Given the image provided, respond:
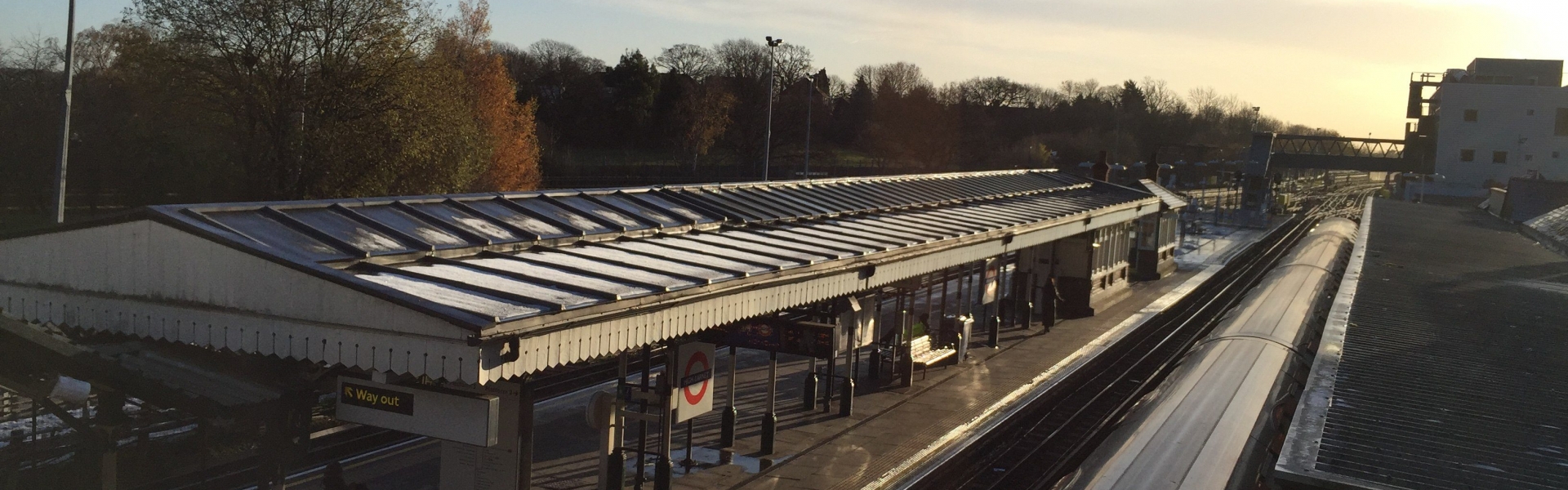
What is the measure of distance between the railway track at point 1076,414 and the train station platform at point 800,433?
607 mm

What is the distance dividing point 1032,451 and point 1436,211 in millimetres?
45067

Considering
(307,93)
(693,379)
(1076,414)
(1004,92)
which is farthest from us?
(1004,92)

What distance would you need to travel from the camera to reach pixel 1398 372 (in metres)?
12.6

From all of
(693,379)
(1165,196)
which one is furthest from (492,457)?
(1165,196)

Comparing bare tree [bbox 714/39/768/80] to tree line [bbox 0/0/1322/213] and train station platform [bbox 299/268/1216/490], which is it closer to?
tree line [bbox 0/0/1322/213]

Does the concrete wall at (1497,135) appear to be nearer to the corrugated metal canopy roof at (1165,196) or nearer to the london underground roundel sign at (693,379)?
the corrugated metal canopy roof at (1165,196)

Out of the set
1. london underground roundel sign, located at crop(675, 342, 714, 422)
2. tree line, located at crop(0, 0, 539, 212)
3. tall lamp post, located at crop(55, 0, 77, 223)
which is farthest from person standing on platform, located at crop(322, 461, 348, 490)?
tree line, located at crop(0, 0, 539, 212)

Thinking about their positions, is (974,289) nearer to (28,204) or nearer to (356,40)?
(356,40)

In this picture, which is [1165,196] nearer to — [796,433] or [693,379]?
[796,433]

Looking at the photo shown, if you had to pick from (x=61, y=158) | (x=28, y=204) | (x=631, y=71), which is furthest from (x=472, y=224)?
(x=631, y=71)

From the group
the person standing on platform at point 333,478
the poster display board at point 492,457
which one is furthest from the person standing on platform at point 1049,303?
the person standing on platform at point 333,478

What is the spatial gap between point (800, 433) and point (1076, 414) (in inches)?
204

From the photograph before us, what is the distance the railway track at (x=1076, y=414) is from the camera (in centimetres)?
1554

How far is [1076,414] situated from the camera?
1923cm
